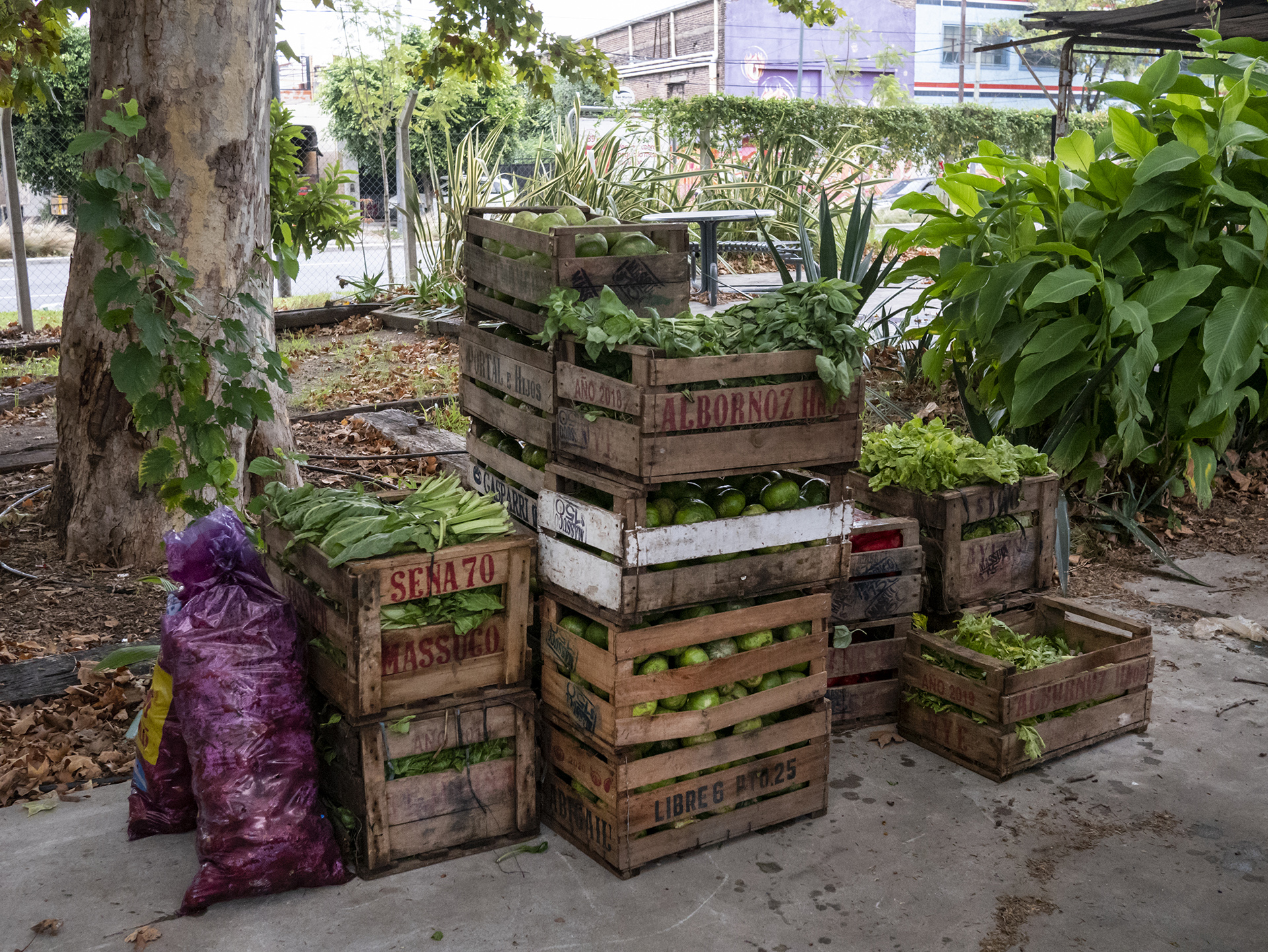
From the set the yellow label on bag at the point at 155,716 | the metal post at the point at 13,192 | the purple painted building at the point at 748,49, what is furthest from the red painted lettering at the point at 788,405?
the purple painted building at the point at 748,49

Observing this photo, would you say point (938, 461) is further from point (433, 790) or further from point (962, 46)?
point (962, 46)

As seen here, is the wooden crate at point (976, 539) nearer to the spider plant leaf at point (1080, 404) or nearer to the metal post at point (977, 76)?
the spider plant leaf at point (1080, 404)

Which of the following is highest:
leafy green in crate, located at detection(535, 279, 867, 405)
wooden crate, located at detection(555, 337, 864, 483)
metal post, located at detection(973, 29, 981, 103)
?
metal post, located at detection(973, 29, 981, 103)

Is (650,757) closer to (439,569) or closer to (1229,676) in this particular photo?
(439,569)

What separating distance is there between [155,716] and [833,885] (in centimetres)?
189

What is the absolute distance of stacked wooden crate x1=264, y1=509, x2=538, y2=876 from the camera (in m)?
2.79

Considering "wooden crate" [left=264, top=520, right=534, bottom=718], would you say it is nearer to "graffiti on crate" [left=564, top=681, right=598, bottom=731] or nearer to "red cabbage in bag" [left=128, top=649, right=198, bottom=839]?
"graffiti on crate" [left=564, top=681, right=598, bottom=731]

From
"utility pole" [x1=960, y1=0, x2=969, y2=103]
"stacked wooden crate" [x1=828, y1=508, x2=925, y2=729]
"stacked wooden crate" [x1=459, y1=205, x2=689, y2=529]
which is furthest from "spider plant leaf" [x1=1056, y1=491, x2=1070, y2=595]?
"utility pole" [x1=960, y1=0, x2=969, y2=103]

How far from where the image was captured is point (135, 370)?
131 inches

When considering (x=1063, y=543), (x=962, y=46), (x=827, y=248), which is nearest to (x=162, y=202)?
(x=827, y=248)

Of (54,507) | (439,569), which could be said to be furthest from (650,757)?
(54,507)

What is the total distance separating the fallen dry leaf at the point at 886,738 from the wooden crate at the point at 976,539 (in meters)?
0.49

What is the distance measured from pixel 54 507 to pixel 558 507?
3.04m

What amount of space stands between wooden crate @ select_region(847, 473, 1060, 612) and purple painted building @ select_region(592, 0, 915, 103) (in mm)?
32259
